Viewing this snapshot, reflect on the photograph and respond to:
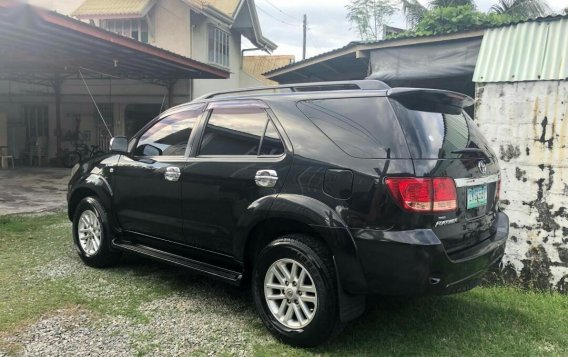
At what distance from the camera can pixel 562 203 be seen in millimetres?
4508

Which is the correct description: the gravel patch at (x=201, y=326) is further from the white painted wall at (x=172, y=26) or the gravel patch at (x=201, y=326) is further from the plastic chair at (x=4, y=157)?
the plastic chair at (x=4, y=157)

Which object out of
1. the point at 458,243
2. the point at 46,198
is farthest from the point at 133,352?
the point at 46,198

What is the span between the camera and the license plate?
3.26m

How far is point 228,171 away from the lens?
3.76 meters

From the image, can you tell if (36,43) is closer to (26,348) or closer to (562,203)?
(26,348)

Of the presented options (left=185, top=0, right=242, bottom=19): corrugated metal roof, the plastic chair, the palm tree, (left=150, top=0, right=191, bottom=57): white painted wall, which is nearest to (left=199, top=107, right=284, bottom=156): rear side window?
the palm tree

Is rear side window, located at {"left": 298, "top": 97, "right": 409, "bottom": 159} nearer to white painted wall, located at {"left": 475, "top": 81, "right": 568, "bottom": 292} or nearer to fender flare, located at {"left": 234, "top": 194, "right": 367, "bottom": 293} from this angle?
fender flare, located at {"left": 234, "top": 194, "right": 367, "bottom": 293}

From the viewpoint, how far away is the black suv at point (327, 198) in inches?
117

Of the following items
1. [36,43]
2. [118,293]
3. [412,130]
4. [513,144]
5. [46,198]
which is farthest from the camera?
[36,43]

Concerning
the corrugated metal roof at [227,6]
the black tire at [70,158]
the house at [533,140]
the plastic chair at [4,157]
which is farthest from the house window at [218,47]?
the house at [533,140]

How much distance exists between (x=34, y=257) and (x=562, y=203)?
224 inches

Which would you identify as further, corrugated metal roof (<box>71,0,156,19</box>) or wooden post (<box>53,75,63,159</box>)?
wooden post (<box>53,75,63,159</box>)

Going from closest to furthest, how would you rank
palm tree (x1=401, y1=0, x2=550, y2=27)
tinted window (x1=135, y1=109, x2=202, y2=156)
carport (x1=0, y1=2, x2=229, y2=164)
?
tinted window (x1=135, y1=109, x2=202, y2=156) < carport (x1=0, y1=2, x2=229, y2=164) < palm tree (x1=401, y1=0, x2=550, y2=27)

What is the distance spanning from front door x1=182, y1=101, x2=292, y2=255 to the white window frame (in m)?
14.9
